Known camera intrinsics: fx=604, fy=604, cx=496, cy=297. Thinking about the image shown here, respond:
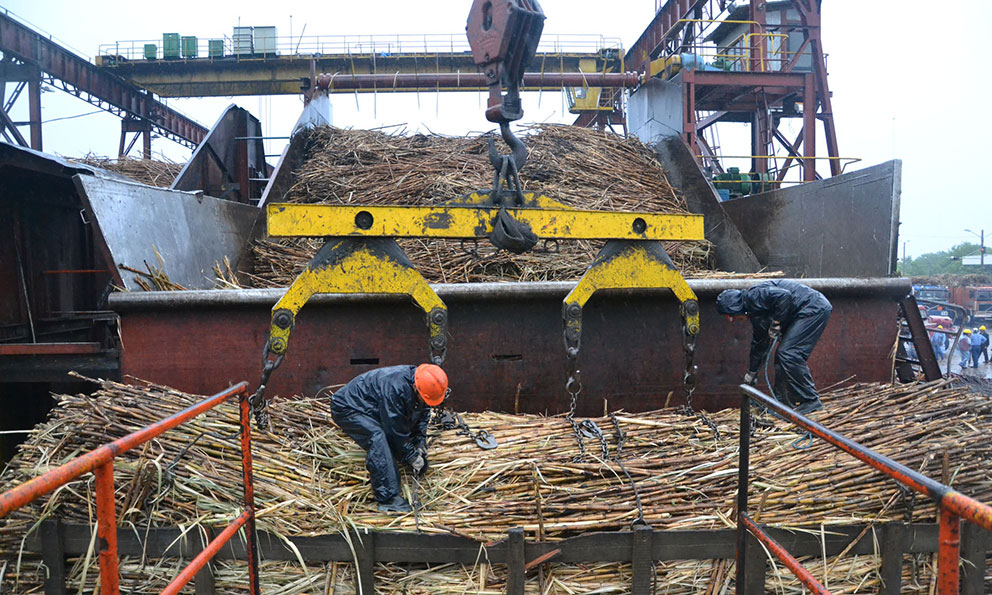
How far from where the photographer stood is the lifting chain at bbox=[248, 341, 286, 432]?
3205mm

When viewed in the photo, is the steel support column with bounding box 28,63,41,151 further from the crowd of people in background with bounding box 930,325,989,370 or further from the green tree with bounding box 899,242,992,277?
the green tree with bounding box 899,242,992,277

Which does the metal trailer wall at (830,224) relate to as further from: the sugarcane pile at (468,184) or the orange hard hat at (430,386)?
the orange hard hat at (430,386)

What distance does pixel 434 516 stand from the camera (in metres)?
2.75

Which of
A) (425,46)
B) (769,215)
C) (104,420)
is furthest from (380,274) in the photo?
(425,46)

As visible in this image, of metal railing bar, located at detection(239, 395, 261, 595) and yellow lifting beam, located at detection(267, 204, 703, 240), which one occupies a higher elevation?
yellow lifting beam, located at detection(267, 204, 703, 240)

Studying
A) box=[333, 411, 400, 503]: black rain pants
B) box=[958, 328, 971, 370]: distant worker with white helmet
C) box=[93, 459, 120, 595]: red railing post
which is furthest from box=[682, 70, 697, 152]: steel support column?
box=[958, 328, 971, 370]: distant worker with white helmet

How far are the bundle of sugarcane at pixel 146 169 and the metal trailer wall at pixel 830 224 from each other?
956 cm

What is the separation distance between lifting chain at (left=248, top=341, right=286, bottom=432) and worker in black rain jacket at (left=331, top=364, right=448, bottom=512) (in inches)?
15.4

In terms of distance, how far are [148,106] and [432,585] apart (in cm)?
2349

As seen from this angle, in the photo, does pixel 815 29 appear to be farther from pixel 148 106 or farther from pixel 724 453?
pixel 148 106

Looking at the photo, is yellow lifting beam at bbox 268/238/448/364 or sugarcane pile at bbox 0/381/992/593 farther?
yellow lifting beam at bbox 268/238/448/364

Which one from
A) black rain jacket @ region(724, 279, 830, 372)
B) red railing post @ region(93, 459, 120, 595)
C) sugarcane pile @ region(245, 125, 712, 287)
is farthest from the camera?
sugarcane pile @ region(245, 125, 712, 287)

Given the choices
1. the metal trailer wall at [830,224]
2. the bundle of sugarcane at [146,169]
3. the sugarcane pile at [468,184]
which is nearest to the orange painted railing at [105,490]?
the sugarcane pile at [468,184]

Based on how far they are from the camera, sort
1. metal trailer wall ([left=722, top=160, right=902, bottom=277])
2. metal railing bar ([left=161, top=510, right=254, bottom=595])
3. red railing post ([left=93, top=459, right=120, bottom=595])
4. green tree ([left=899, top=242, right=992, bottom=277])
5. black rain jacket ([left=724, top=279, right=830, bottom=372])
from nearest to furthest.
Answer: red railing post ([left=93, top=459, right=120, bottom=595]) < metal railing bar ([left=161, top=510, right=254, bottom=595]) < black rain jacket ([left=724, top=279, right=830, bottom=372]) < metal trailer wall ([left=722, top=160, right=902, bottom=277]) < green tree ([left=899, top=242, right=992, bottom=277])
